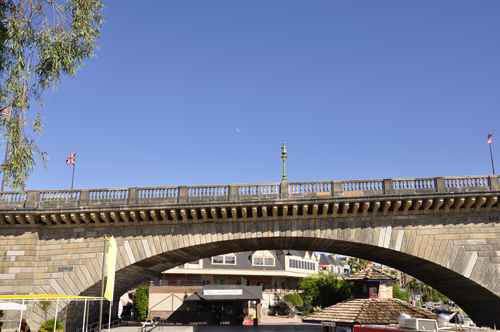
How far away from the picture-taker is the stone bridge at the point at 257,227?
83.0 feet

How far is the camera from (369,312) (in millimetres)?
23078

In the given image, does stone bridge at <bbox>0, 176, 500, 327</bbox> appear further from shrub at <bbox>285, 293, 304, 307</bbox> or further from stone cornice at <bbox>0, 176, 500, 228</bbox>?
shrub at <bbox>285, 293, 304, 307</bbox>

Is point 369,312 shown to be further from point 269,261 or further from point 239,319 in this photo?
point 269,261

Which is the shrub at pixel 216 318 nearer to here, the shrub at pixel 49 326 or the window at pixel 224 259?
the window at pixel 224 259

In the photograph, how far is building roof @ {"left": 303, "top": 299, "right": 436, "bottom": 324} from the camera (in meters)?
22.5

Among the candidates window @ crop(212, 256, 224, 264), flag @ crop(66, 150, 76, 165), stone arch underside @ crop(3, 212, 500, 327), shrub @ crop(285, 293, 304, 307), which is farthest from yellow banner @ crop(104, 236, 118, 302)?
shrub @ crop(285, 293, 304, 307)

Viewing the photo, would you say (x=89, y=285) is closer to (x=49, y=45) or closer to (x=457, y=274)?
(x=49, y=45)

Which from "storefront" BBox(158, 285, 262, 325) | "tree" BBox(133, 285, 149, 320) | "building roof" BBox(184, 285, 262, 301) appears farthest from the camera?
"tree" BBox(133, 285, 149, 320)

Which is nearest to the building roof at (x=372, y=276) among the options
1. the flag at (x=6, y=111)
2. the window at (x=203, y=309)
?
the flag at (x=6, y=111)

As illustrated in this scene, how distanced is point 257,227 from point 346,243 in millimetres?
5852

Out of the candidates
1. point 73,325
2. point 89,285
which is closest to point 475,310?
point 89,285

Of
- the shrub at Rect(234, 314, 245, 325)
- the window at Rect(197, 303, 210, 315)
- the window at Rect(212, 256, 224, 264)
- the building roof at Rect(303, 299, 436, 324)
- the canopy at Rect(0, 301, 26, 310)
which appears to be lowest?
the shrub at Rect(234, 314, 245, 325)

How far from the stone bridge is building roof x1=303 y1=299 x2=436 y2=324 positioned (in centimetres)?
332

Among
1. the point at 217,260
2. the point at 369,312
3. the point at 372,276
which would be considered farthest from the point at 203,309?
the point at 369,312
